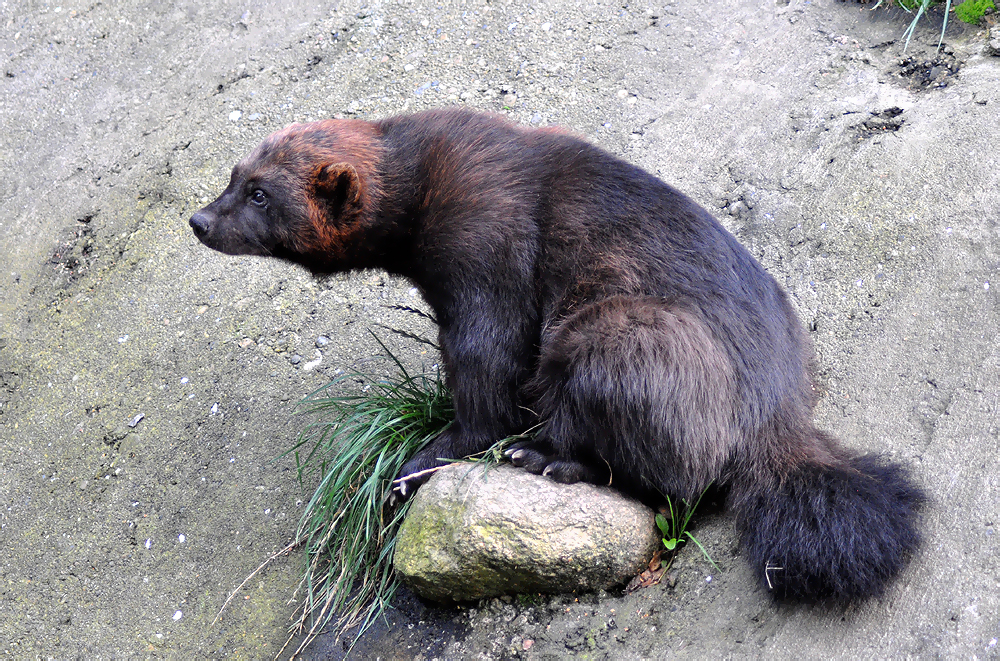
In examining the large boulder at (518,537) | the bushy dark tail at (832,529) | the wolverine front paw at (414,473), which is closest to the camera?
the bushy dark tail at (832,529)

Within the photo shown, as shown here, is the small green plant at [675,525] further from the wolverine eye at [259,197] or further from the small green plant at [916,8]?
the small green plant at [916,8]

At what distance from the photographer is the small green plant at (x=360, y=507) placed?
353 cm

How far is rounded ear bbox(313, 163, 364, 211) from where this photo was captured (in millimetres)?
3375

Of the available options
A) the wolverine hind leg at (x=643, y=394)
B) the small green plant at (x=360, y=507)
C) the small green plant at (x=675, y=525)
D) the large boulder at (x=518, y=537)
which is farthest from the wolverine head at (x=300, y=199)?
the small green plant at (x=675, y=525)

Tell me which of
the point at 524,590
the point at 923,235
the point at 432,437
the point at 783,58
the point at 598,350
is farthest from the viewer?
the point at 783,58

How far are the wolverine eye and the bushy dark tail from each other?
2355mm

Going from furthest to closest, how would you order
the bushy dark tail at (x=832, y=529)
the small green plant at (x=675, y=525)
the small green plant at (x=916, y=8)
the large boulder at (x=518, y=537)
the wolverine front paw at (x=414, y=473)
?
the small green plant at (x=916, y=8) → the wolverine front paw at (x=414, y=473) → the small green plant at (x=675, y=525) → the large boulder at (x=518, y=537) → the bushy dark tail at (x=832, y=529)

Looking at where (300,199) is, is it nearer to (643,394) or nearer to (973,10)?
(643,394)

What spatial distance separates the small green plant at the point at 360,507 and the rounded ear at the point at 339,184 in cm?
99

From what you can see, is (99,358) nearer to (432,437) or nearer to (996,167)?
(432,437)

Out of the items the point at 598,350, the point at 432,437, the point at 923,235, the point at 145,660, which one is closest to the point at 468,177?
the point at 598,350

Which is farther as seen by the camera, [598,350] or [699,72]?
[699,72]

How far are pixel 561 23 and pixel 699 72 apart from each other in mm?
1174

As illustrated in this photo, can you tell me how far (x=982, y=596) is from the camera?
8.46 feet
